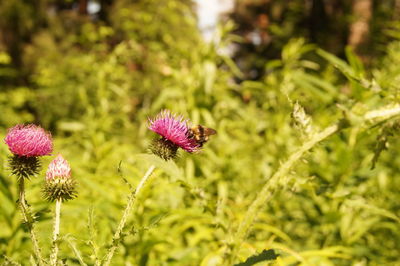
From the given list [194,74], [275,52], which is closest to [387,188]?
[194,74]

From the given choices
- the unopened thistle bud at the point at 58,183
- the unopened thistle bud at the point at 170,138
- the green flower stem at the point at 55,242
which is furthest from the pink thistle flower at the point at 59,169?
the unopened thistle bud at the point at 170,138

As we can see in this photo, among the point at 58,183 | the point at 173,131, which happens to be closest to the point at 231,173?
the point at 173,131

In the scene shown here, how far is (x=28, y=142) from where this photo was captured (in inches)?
36.8

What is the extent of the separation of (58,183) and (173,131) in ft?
1.03

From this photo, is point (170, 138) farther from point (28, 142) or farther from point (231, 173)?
point (231, 173)

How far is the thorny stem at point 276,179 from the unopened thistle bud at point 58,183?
0.41 metres

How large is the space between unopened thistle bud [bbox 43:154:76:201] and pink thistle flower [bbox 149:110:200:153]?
0.25 m

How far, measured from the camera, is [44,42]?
12008 mm

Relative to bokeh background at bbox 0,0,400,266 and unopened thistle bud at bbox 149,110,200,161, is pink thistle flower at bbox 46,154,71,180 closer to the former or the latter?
bokeh background at bbox 0,0,400,266

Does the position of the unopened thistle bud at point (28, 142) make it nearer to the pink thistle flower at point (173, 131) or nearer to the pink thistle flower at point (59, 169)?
the pink thistle flower at point (59, 169)

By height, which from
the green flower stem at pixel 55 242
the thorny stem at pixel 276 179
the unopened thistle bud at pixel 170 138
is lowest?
the green flower stem at pixel 55 242

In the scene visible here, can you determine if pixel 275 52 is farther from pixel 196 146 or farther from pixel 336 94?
pixel 196 146

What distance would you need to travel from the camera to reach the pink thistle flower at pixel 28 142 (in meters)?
0.93

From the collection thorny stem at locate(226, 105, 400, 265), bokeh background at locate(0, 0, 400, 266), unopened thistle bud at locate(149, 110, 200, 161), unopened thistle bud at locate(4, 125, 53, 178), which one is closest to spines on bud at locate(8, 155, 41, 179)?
unopened thistle bud at locate(4, 125, 53, 178)
